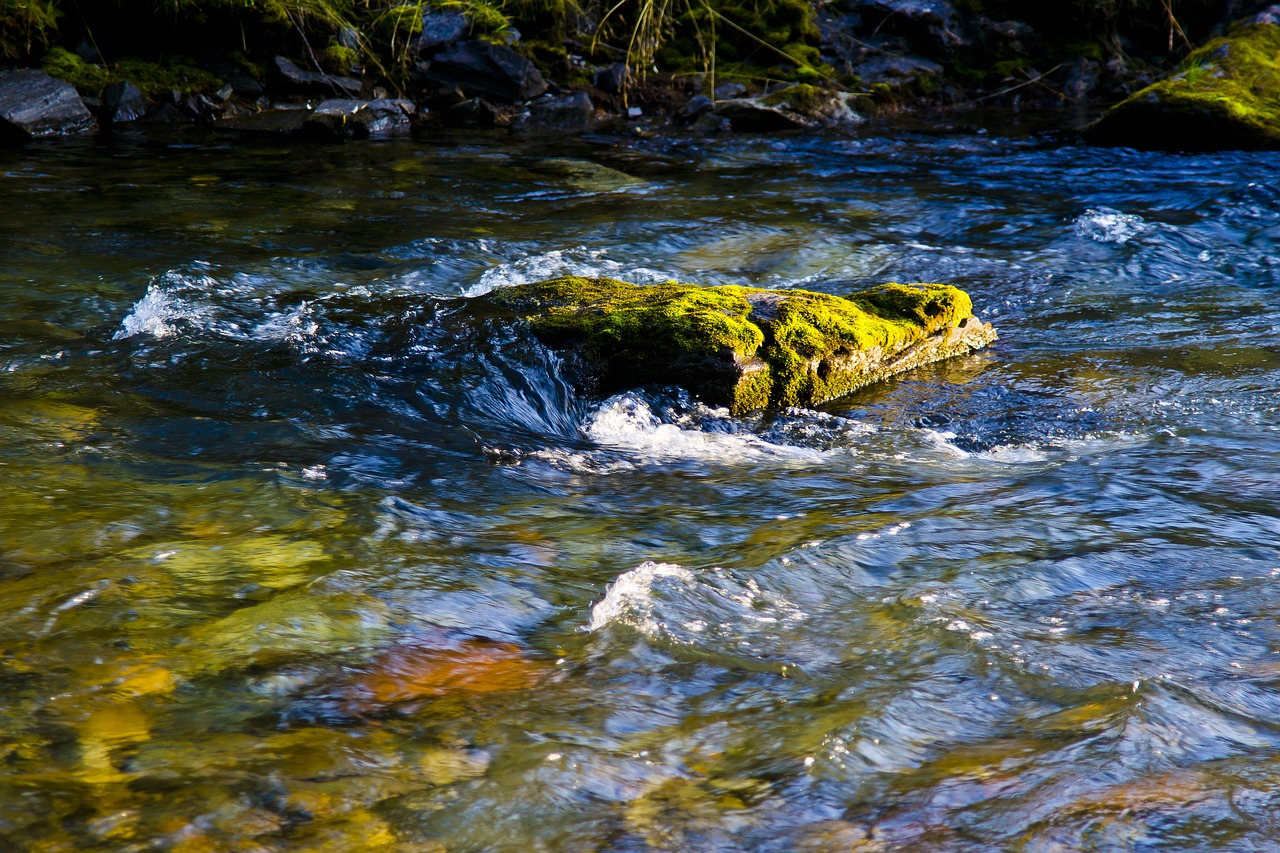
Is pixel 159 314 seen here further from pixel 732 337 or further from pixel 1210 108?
pixel 1210 108

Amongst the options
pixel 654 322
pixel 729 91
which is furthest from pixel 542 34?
pixel 654 322

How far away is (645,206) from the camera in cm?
845

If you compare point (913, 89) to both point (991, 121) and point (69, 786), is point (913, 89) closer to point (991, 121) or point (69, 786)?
point (991, 121)

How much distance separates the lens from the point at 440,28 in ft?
43.5

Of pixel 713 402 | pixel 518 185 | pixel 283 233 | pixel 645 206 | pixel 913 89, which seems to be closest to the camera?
pixel 713 402

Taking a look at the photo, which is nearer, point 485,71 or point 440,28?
point 485,71

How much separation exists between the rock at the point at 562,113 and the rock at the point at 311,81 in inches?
90.0

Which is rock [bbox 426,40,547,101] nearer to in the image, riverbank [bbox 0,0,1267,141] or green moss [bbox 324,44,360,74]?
riverbank [bbox 0,0,1267,141]

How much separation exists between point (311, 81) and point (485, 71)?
2244 millimetres

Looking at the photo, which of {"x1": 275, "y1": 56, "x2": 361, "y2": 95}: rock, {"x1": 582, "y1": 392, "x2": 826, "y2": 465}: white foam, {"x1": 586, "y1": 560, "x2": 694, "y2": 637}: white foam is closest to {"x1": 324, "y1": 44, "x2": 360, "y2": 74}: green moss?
{"x1": 275, "y1": 56, "x2": 361, "y2": 95}: rock

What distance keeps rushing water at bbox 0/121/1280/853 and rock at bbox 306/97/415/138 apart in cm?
556

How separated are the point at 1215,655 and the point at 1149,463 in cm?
145

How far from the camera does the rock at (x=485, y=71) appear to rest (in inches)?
515

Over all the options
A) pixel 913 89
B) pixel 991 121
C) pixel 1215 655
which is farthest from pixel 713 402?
pixel 913 89
